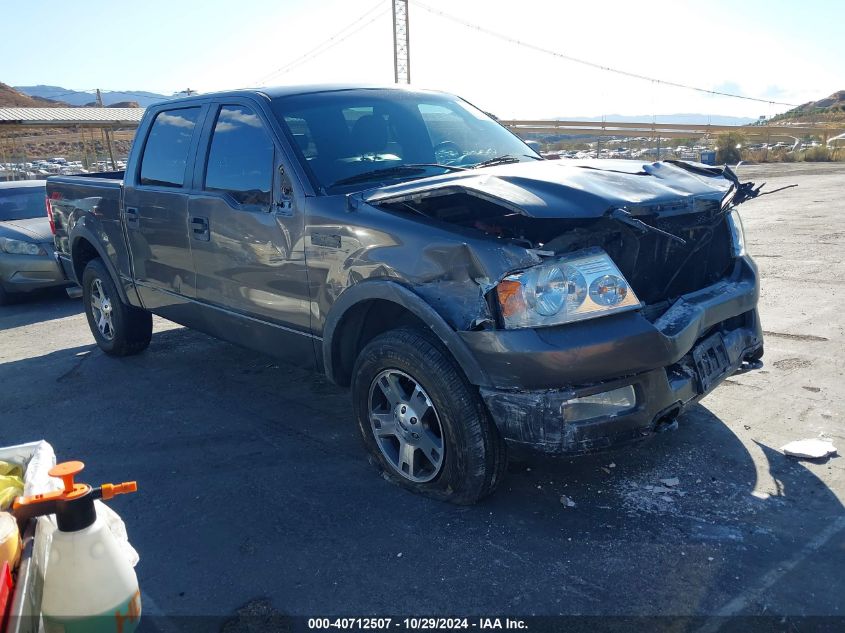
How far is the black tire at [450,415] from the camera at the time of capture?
3.09 m

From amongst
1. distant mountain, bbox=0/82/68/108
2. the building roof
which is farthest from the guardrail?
distant mountain, bbox=0/82/68/108

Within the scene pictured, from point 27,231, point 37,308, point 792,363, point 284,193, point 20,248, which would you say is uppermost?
point 284,193

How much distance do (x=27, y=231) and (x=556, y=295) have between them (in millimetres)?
8276

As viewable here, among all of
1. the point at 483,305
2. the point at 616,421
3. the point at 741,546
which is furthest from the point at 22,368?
the point at 741,546

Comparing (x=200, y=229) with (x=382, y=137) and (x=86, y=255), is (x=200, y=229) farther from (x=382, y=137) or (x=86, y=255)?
(x=86, y=255)

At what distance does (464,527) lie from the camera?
3191 millimetres

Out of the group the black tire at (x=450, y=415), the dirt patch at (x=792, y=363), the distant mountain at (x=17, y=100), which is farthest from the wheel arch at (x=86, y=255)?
the distant mountain at (x=17, y=100)

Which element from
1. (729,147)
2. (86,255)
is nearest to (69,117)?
(86,255)

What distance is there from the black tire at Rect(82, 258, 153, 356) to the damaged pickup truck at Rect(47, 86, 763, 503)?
3.90ft

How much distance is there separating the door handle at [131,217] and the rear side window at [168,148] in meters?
0.23

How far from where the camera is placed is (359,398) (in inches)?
142

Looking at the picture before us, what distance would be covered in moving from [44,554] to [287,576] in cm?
100

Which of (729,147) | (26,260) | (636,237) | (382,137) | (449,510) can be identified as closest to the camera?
(636,237)

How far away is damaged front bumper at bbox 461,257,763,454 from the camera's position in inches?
→ 111
